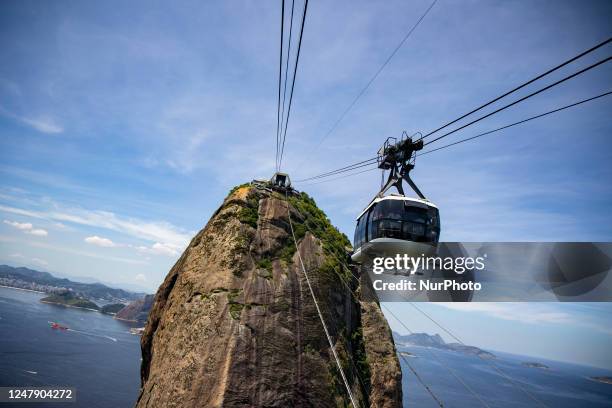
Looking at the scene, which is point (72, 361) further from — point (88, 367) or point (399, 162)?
point (399, 162)

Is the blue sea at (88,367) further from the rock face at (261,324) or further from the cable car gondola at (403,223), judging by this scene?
the cable car gondola at (403,223)

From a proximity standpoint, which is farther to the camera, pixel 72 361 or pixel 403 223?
pixel 72 361

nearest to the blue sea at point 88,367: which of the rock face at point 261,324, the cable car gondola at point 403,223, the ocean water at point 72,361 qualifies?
the ocean water at point 72,361

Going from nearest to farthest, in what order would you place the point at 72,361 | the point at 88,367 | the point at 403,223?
the point at 403,223 < the point at 88,367 < the point at 72,361

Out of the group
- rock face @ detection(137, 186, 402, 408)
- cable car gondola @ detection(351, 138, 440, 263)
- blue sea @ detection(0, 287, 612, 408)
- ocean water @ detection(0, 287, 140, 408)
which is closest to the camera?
cable car gondola @ detection(351, 138, 440, 263)

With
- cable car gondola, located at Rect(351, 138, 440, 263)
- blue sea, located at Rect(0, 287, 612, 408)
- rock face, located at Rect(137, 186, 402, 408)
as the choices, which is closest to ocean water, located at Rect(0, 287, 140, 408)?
blue sea, located at Rect(0, 287, 612, 408)

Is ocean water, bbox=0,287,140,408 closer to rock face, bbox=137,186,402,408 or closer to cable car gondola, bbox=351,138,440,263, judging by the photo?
rock face, bbox=137,186,402,408

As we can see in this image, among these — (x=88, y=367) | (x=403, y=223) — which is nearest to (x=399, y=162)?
(x=403, y=223)

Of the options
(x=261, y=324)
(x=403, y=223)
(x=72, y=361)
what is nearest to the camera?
(x=403, y=223)

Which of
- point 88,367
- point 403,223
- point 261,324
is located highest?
point 403,223
